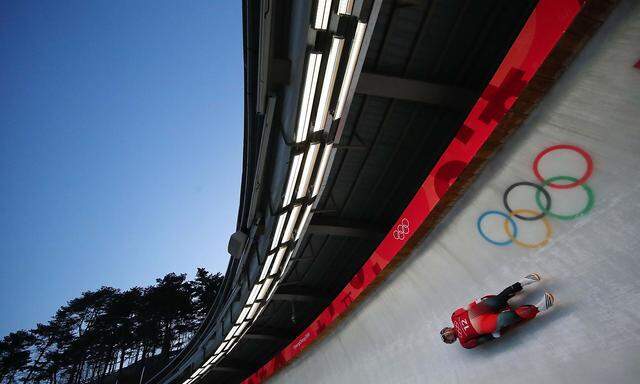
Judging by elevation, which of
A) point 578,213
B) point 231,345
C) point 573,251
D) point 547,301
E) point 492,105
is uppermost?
point 231,345

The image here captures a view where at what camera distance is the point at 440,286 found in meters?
3.79

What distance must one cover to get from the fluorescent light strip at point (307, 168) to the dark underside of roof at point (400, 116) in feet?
2.41

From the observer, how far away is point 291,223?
4754 millimetres

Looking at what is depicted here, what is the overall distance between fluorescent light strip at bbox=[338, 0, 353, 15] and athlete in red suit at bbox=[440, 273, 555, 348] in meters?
2.69

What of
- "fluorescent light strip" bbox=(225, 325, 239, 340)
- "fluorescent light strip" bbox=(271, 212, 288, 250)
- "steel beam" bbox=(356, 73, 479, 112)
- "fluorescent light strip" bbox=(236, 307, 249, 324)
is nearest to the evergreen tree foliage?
"fluorescent light strip" bbox=(225, 325, 239, 340)

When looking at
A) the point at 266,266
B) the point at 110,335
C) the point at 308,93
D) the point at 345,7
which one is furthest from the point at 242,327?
the point at 110,335

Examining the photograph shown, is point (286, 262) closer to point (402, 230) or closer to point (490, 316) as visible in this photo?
point (402, 230)

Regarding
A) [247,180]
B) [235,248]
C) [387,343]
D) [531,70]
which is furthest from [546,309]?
[235,248]

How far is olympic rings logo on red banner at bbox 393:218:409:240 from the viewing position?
396 centimetres

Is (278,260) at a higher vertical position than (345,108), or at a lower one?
higher

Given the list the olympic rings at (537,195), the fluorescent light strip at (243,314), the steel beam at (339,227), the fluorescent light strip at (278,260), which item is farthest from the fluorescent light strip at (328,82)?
the fluorescent light strip at (243,314)

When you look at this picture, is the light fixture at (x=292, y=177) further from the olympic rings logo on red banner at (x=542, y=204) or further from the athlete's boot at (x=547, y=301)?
the athlete's boot at (x=547, y=301)

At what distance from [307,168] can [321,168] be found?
19 centimetres

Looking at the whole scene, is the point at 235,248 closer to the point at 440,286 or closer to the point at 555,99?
the point at 440,286
